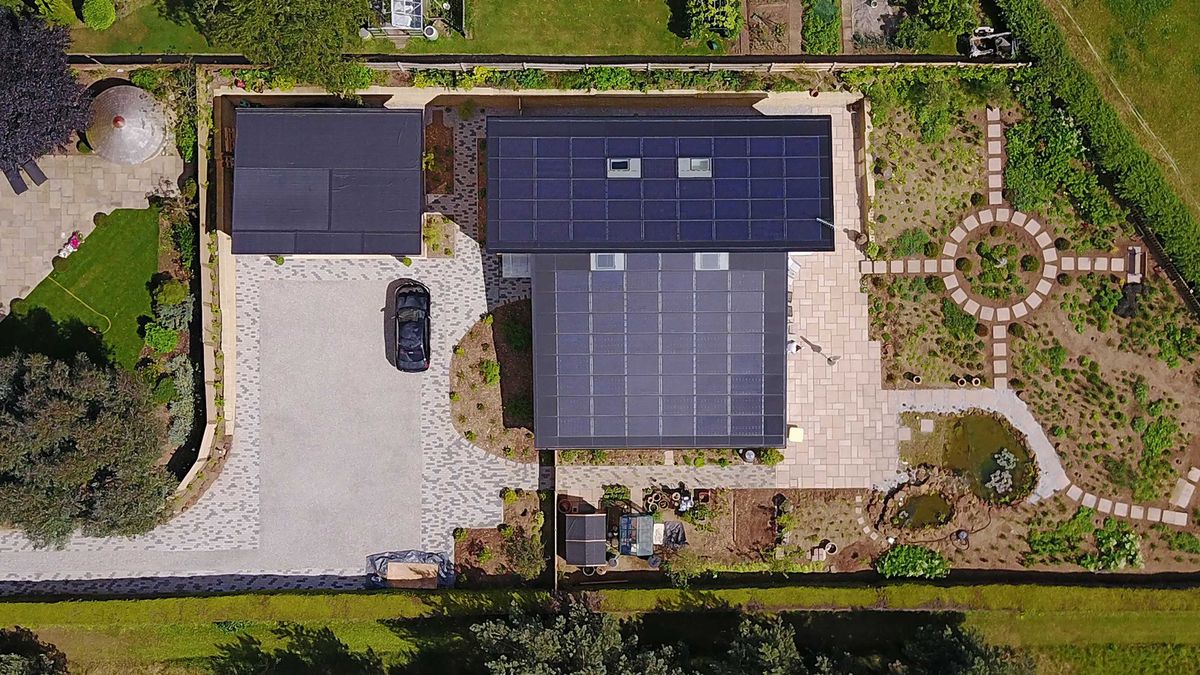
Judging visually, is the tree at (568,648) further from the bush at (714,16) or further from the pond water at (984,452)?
the bush at (714,16)

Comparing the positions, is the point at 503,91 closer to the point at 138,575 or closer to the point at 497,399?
the point at 497,399

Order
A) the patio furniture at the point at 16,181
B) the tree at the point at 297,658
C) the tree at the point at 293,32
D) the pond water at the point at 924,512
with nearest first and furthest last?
the tree at the point at 293,32
the patio furniture at the point at 16,181
the tree at the point at 297,658
the pond water at the point at 924,512

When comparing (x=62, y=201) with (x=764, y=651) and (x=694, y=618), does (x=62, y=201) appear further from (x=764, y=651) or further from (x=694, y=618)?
(x=764, y=651)

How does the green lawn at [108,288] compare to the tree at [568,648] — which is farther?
the green lawn at [108,288]

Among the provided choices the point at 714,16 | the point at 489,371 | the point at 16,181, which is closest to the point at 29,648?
the point at 16,181

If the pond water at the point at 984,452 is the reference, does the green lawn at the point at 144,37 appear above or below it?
above

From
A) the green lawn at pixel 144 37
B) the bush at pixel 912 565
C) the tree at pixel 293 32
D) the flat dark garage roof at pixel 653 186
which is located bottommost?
the bush at pixel 912 565

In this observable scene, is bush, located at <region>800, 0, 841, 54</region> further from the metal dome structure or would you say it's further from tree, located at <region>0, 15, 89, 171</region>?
tree, located at <region>0, 15, 89, 171</region>

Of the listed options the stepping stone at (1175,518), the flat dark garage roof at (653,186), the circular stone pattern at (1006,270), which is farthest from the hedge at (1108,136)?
the flat dark garage roof at (653,186)
